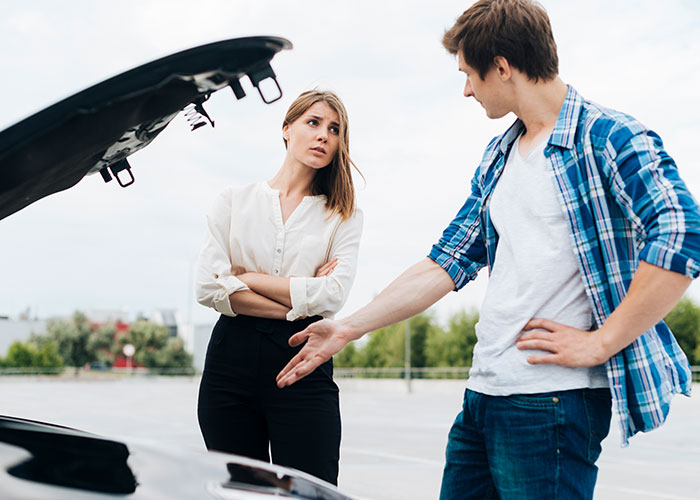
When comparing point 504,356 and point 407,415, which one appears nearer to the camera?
point 504,356

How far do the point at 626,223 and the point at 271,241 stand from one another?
4.69ft

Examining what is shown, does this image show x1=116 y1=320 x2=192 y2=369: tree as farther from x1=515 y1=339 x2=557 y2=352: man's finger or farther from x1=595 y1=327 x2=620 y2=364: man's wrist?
x1=595 y1=327 x2=620 y2=364: man's wrist

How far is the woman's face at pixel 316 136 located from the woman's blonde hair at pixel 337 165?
0.06 feet

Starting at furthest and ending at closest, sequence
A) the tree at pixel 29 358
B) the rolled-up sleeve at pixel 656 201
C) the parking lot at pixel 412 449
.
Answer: the tree at pixel 29 358
the parking lot at pixel 412 449
the rolled-up sleeve at pixel 656 201

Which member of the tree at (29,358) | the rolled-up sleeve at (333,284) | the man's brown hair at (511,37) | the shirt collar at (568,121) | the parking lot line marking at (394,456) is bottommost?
the tree at (29,358)

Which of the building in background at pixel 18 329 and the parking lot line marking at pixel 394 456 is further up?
the parking lot line marking at pixel 394 456

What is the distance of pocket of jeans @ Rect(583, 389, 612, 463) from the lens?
190 centimetres

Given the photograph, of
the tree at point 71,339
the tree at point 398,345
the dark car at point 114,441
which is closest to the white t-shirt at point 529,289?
the dark car at point 114,441

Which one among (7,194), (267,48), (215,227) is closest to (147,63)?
(267,48)

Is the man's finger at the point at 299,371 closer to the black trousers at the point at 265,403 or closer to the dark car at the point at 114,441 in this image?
the black trousers at the point at 265,403

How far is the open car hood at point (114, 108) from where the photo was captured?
1.37 m

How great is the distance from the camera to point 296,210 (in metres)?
2.97

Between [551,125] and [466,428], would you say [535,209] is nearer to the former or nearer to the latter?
[551,125]

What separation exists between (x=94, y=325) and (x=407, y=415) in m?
63.4
